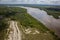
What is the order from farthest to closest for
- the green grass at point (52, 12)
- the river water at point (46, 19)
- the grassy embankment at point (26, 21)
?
the green grass at point (52, 12) → the river water at point (46, 19) → the grassy embankment at point (26, 21)

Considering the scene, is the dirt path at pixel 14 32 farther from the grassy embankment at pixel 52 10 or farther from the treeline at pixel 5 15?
the grassy embankment at pixel 52 10

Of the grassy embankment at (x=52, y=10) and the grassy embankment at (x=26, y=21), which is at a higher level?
the grassy embankment at (x=52, y=10)

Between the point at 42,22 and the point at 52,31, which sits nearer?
the point at 52,31

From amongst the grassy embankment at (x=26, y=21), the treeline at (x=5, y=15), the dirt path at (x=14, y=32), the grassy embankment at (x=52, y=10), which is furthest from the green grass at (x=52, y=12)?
the dirt path at (x=14, y=32)

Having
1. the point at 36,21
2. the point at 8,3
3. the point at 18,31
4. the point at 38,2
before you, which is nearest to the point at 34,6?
the point at 38,2

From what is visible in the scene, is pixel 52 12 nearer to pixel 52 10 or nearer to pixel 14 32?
pixel 52 10

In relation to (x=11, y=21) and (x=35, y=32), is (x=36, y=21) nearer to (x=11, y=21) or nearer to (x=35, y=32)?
(x=35, y=32)

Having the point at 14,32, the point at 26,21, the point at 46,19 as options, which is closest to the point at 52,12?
the point at 46,19

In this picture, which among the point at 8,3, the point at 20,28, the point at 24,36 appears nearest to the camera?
the point at 24,36
